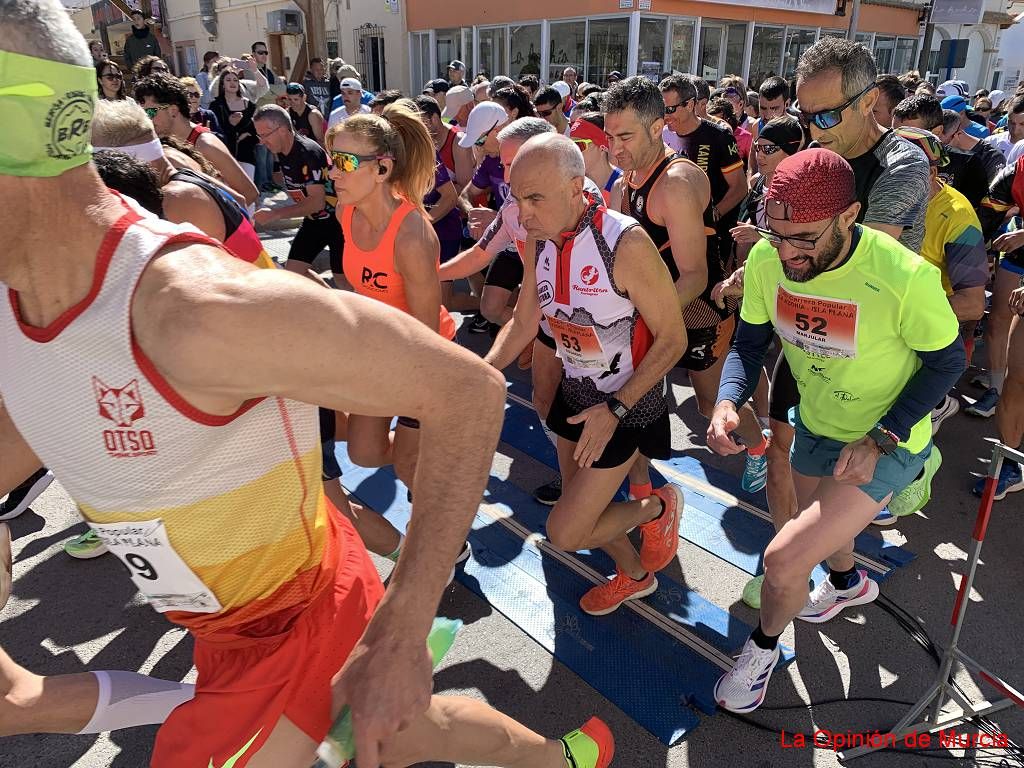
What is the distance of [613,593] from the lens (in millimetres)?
3232

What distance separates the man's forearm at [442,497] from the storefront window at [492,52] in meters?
26.6

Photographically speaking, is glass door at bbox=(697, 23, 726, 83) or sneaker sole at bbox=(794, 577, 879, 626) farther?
glass door at bbox=(697, 23, 726, 83)

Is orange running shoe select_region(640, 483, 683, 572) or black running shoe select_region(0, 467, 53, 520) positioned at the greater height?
orange running shoe select_region(640, 483, 683, 572)

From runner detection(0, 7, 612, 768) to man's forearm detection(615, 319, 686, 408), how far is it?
1623 millimetres

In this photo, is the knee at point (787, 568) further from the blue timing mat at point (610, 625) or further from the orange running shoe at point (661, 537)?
the orange running shoe at point (661, 537)

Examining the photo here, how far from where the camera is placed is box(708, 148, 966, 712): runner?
2.33 meters

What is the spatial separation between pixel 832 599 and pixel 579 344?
1602 millimetres

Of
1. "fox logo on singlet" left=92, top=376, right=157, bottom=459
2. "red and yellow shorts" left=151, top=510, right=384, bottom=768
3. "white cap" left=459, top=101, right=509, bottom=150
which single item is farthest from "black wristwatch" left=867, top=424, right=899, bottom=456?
"white cap" left=459, top=101, right=509, bottom=150

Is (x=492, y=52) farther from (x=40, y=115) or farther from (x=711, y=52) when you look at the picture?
(x=40, y=115)

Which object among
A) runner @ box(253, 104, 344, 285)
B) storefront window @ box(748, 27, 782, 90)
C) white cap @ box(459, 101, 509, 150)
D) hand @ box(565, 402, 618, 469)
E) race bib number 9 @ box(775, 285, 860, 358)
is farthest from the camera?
storefront window @ box(748, 27, 782, 90)

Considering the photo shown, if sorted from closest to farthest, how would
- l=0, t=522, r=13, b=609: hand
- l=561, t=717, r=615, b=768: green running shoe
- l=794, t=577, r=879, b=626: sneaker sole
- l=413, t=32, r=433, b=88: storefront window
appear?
1. l=0, t=522, r=13, b=609: hand
2. l=561, t=717, r=615, b=768: green running shoe
3. l=794, t=577, r=879, b=626: sneaker sole
4. l=413, t=32, r=433, b=88: storefront window

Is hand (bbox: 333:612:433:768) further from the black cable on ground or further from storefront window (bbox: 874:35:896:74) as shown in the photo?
storefront window (bbox: 874:35:896:74)

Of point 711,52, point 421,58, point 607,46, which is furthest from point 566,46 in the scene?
point 421,58

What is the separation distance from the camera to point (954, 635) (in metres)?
2.55
